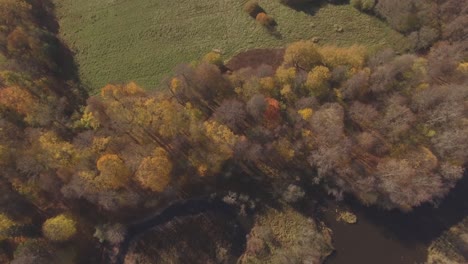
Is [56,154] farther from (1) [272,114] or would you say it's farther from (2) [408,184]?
(2) [408,184]

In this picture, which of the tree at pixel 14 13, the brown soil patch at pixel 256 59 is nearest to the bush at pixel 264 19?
the brown soil patch at pixel 256 59

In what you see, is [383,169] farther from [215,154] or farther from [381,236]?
[215,154]

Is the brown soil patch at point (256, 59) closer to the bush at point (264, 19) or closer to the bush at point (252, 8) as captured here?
the bush at point (264, 19)

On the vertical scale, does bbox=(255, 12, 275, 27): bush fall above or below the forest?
above

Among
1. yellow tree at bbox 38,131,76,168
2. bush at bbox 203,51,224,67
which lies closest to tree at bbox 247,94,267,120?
bush at bbox 203,51,224,67

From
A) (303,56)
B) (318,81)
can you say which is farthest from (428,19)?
(318,81)

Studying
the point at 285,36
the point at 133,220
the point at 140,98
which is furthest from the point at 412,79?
the point at 133,220

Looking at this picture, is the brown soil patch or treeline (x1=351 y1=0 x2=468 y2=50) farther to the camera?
the brown soil patch

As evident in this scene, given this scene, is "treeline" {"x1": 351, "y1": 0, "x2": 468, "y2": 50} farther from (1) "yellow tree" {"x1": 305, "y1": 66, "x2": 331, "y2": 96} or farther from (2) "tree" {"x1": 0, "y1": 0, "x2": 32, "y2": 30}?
(2) "tree" {"x1": 0, "y1": 0, "x2": 32, "y2": 30}
